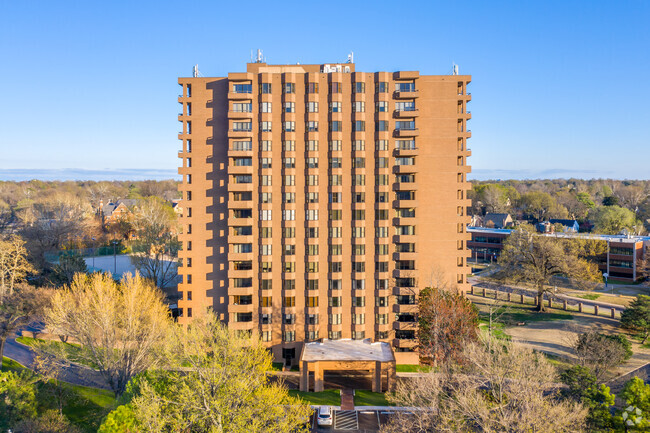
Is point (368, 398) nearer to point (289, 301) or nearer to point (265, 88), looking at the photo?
point (289, 301)

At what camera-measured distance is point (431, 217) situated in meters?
53.2

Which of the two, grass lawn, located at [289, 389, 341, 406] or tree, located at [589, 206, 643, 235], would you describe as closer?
grass lawn, located at [289, 389, 341, 406]

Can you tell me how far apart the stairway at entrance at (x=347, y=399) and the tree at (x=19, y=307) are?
41719mm

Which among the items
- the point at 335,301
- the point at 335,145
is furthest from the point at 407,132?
the point at 335,301

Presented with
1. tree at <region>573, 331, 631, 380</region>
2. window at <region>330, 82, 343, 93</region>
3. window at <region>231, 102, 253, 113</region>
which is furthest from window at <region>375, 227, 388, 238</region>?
tree at <region>573, 331, 631, 380</region>

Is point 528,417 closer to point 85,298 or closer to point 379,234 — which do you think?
point 379,234

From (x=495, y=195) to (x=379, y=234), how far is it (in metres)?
133

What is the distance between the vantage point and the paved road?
150 feet

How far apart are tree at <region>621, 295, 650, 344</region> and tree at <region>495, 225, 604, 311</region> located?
39.6 feet

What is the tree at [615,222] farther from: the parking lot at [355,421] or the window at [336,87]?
the parking lot at [355,421]

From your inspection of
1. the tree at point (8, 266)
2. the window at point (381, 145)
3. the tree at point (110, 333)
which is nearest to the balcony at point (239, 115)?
the window at point (381, 145)

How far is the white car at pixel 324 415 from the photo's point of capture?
3666cm

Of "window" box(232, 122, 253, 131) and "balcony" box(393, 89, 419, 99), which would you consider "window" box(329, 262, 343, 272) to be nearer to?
"window" box(232, 122, 253, 131)

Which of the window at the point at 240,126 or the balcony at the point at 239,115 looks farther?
the window at the point at 240,126
